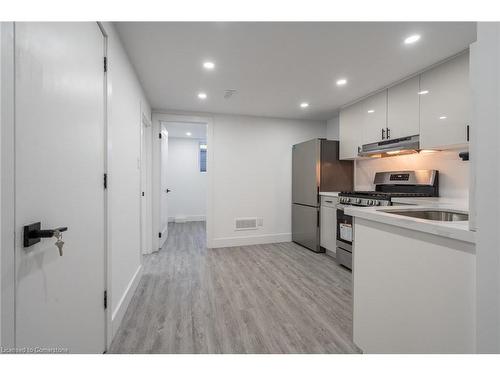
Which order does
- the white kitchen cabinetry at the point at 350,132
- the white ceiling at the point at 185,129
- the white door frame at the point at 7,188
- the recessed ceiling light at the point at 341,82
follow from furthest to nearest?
the white ceiling at the point at 185,129 → the white kitchen cabinetry at the point at 350,132 → the recessed ceiling light at the point at 341,82 → the white door frame at the point at 7,188

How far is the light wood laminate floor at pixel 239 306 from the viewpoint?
1.55m

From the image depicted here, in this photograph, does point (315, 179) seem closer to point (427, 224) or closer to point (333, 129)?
point (333, 129)

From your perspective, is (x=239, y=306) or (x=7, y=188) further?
(x=239, y=306)

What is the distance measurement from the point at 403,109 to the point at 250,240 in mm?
2912

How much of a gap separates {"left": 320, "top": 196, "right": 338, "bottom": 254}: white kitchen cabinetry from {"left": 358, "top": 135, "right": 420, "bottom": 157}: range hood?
77 cm

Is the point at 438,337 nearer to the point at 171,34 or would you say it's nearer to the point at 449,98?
the point at 449,98

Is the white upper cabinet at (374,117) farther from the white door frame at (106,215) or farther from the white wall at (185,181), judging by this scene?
the white wall at (185,181)

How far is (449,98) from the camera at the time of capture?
2.19 metres

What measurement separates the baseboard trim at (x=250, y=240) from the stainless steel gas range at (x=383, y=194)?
129 centimetres

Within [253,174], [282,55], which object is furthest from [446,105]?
[253,174]

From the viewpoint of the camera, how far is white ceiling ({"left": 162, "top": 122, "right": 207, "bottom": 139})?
4844 millimetres

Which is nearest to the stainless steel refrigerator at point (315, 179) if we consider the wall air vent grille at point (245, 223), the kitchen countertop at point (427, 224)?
the wall air vent grille at point (245, 223)

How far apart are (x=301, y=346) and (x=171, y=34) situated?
2.46 m

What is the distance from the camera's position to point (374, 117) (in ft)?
9.93
